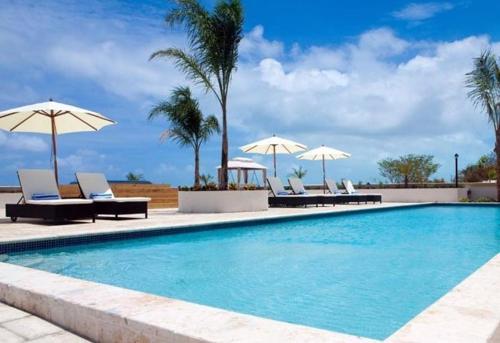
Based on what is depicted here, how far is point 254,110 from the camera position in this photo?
57.6 ft

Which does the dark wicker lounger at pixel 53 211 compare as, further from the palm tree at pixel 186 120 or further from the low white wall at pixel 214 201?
the palm tree at pixel 186 120

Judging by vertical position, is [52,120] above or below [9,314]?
above

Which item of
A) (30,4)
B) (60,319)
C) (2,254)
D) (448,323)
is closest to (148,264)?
(2,254)

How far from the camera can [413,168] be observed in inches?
1080

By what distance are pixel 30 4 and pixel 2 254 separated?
304 inches

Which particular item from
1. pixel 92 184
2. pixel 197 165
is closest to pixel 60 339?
pixel 92 184

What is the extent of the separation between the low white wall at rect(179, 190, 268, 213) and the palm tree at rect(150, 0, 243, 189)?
0.50 m

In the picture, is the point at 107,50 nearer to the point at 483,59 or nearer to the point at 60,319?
the point at 60,319

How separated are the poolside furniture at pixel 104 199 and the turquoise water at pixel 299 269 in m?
2.20

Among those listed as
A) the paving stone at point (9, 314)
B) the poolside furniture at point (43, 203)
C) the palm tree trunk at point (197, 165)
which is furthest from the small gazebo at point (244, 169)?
the paving stone at point (9, 314)

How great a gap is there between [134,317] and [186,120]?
1760 cm

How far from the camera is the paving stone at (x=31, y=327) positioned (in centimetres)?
260

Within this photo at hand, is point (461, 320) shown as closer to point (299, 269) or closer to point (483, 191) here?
point (299, 269)

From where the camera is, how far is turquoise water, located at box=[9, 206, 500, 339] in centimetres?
366
